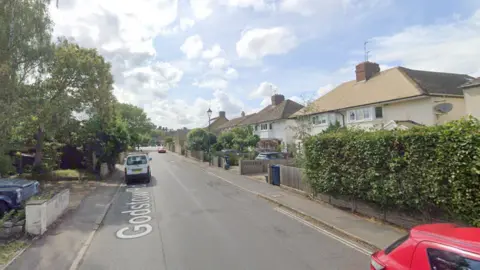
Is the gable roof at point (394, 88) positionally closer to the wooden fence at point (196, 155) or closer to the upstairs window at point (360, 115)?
the upstairs window at point (360, 115)

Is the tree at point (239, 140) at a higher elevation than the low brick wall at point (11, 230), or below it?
higher

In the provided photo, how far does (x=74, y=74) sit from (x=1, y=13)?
611 centimetres

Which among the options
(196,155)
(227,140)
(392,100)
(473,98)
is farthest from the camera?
(196,155)

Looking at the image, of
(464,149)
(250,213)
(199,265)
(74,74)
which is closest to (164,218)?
(250,213)

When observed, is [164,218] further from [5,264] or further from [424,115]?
[424,115]

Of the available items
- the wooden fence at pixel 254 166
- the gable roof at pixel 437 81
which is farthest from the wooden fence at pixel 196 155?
the gable roof at pixel 437 81

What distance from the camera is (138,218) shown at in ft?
34.0

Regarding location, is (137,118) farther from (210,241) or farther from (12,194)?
(210,241)

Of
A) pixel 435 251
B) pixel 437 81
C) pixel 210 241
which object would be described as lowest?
pixel 210 241

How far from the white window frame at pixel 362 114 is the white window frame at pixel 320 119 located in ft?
9.30

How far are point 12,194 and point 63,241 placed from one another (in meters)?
3.32

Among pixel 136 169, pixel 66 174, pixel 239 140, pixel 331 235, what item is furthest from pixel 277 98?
pixel 331 235

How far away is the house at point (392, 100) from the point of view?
22.7m

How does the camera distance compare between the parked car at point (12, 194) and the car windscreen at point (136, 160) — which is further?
the car windscreen at point (136, 160)
